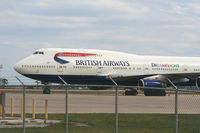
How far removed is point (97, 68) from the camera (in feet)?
152

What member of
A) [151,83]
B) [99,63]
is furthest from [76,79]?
[151,83]

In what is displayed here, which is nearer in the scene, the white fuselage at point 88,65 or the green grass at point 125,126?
the green grass at point 125,126

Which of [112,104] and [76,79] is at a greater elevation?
[76,79]

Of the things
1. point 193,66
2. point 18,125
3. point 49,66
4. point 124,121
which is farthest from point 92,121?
point 193,66

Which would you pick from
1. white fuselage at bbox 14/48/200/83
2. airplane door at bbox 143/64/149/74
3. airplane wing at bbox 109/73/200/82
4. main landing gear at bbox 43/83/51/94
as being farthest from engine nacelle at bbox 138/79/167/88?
main landing gear at bbox 43/83/51/94

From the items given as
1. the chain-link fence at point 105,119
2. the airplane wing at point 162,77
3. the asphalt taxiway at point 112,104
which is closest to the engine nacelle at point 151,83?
the airplane wing at point 162,77

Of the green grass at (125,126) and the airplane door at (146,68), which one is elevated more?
the airplane door at (146,68)

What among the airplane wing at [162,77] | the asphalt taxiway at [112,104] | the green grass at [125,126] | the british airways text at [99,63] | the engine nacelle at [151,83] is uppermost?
the british airways text at [99,63]

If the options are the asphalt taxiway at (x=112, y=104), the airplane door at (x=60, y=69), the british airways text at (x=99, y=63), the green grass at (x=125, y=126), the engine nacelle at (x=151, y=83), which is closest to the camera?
the green grass at (x=125, y=126)

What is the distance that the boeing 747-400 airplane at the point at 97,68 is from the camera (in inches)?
1786

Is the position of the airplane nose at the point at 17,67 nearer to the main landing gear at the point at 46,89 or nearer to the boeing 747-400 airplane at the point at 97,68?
the boeing 747-400 airplane at the point at 97,68

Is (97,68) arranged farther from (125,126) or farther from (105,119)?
(125,126)

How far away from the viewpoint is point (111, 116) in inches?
815

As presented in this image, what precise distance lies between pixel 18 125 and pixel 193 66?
116 feet
